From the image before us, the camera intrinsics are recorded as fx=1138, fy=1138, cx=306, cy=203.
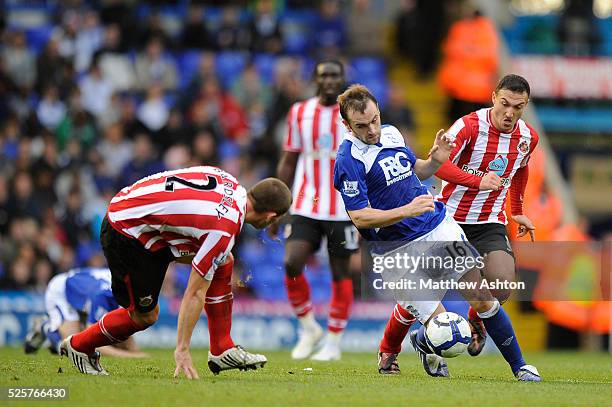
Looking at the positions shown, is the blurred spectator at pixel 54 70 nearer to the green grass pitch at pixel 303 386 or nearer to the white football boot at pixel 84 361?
the green grass pitch at pixel 303 386

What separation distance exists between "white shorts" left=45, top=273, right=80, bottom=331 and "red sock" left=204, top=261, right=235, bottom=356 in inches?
140

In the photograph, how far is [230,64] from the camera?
19125 millimetres

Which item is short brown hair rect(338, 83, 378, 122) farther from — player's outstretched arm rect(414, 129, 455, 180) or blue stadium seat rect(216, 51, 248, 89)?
blue stadium seat rect(216, 51, 248, 89)

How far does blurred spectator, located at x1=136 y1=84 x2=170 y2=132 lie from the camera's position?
17875mm

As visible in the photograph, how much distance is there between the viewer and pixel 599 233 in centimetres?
2273

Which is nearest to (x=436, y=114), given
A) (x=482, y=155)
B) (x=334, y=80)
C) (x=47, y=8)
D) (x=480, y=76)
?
(x=480, y=76)

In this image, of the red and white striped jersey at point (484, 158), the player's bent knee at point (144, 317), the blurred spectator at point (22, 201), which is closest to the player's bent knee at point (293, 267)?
the red and white striped jersey at point (484, 158)

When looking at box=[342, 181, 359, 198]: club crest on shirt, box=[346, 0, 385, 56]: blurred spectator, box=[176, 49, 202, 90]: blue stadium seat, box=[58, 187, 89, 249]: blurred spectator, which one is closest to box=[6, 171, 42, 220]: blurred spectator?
box=[58, 187, 89, 249]: blurred spectator

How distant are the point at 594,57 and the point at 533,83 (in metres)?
1.41

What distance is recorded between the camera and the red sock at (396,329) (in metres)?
9.20

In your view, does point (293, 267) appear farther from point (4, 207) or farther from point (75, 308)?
point (4, 207)

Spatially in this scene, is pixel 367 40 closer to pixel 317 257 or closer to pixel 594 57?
pixel 594 57

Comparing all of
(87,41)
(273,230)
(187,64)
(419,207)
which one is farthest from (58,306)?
(187,64)

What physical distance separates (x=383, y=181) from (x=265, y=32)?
1118cm
